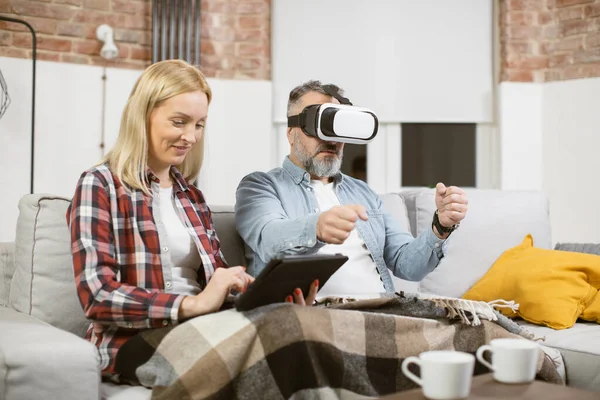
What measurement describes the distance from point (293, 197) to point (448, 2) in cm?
248

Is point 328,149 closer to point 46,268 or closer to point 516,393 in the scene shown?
point 46,268

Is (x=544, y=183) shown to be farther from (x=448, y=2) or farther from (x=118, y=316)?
(x=118, y=316)

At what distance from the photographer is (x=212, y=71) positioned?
3.86 m

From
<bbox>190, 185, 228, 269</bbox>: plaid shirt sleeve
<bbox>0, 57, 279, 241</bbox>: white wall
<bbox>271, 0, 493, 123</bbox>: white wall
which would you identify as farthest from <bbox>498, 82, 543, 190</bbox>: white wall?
<bbox>190, 185, 228, 269</bbox>: plaid shirt sleeve

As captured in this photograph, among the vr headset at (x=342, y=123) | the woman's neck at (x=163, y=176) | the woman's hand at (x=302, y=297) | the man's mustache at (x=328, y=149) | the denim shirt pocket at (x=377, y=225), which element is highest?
the vr headset at (x=342, y=123)

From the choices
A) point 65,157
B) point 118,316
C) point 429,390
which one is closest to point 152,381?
point 118,316

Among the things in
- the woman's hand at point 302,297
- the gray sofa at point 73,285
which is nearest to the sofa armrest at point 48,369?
the gray sofa at point 73,285

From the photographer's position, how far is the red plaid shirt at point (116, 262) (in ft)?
4.26

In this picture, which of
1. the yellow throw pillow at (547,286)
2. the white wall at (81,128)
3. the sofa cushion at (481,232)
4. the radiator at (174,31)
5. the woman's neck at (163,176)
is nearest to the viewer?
the woman's neck at (163,176)

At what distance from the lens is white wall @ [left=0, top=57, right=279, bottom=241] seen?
350 centimetres

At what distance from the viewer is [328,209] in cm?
174

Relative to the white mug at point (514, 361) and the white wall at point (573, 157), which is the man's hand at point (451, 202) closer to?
the white mug at point (514, 361)

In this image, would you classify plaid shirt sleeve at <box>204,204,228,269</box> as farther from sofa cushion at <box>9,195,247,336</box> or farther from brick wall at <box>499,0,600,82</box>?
brick wall at <box>499,0,600,82</box>

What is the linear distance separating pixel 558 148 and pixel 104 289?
3.26 metres
